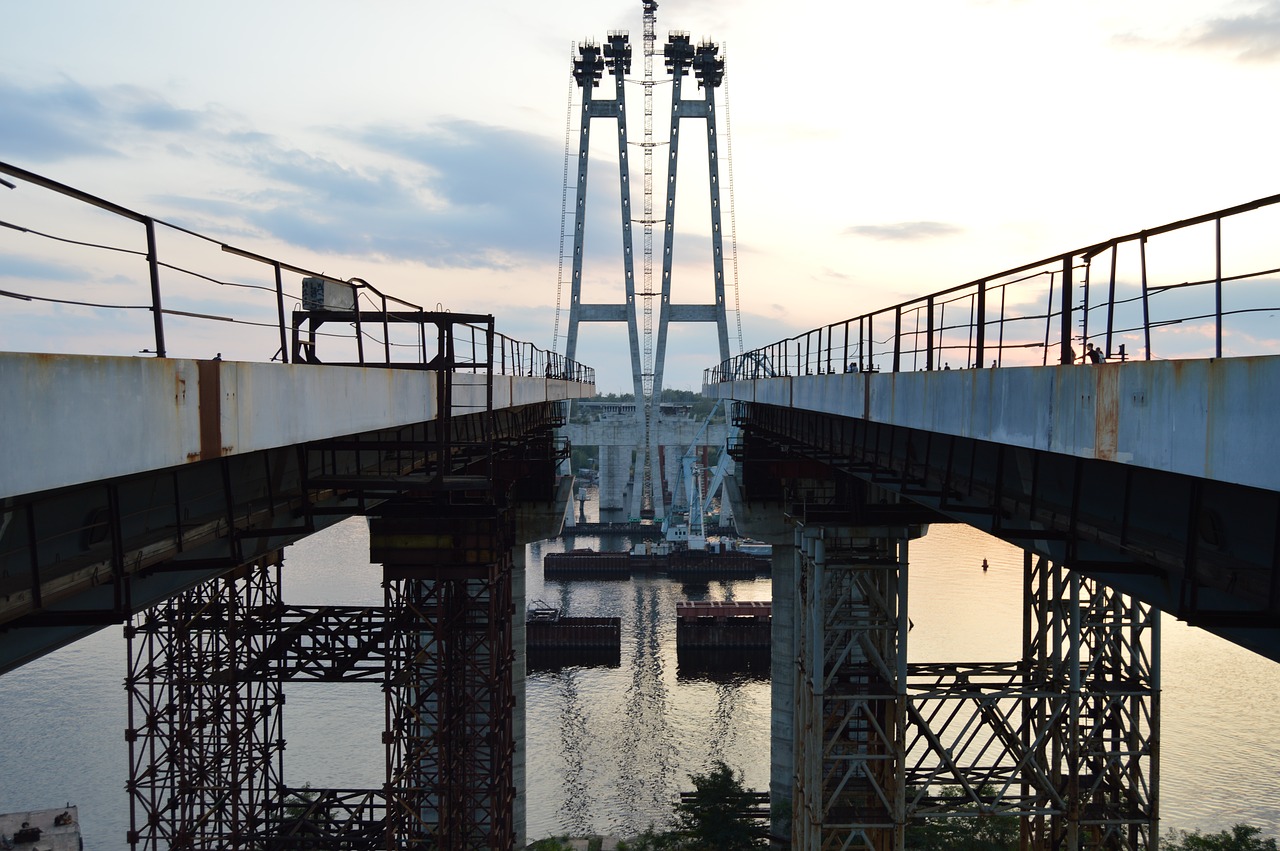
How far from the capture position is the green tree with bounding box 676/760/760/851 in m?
23.9

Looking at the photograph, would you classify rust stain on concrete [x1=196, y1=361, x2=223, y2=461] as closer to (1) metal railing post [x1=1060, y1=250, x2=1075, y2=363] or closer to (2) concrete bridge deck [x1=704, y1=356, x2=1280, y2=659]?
(2) concrete bridge deck [x1=704, y1=356, x2=1280, y2=659]

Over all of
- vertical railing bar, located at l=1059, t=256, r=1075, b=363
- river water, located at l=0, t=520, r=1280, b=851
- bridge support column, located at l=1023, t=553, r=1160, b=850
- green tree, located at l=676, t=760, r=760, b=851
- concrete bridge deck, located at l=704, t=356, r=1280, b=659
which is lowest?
river water, located at l=0, t=520, r=1280, b=851

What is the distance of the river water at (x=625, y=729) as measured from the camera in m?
29.0

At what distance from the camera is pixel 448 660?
15.0 metres

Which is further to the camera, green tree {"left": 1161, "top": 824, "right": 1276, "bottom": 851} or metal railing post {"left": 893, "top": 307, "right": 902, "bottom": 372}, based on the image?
green tree {"left": 1161, "top": 824, "right": 1276, "bottom": 851}

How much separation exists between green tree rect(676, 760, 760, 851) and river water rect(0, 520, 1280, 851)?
364 cm

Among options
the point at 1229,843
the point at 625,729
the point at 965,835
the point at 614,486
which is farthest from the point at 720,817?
the point at 614,486

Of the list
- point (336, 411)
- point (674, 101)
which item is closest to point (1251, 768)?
point (336, 411)

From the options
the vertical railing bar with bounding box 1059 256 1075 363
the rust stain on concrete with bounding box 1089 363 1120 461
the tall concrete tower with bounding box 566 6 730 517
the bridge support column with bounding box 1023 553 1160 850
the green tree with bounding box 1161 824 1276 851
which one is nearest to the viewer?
the rust stain on concrete with bounding box 1089 363 1120 461

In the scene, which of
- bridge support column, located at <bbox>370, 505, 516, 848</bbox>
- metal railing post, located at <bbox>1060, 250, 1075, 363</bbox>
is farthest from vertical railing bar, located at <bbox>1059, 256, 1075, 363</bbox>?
bridge support column, located at <bbox>370, 505, 516, 848</bbox>

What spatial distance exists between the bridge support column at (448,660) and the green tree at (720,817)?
24.6 ft

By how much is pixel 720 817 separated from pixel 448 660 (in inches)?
482

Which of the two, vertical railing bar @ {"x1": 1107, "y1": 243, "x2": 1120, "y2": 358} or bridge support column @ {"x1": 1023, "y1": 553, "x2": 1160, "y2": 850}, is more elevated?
vertical railing bar @ {"x1": 1107, "y1": 243, "x2": 1120, "y2": 358}

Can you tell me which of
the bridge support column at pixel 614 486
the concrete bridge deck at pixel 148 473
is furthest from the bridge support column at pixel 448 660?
the bridge support column at pixel 614 486
